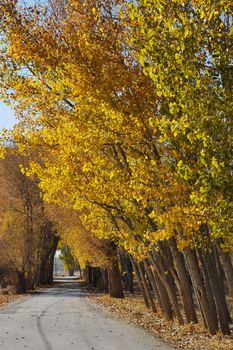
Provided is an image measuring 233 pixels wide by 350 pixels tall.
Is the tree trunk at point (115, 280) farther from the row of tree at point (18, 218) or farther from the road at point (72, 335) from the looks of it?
the road at point (72, 335)

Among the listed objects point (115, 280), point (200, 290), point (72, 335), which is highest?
point (115, 280)

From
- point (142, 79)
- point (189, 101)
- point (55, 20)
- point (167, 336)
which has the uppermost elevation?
point (55, 20)

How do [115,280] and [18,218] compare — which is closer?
[115,280]

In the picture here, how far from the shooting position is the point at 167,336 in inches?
471

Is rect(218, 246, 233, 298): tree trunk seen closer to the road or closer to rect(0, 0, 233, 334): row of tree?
rect(0, 0, 233, 334): row of tree

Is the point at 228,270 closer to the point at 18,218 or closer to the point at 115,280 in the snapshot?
the point at 115,280

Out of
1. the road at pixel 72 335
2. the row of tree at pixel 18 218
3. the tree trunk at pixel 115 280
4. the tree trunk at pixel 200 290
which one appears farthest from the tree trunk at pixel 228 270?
the row of tree at pixel 18 218

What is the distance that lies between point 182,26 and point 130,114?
278 cm

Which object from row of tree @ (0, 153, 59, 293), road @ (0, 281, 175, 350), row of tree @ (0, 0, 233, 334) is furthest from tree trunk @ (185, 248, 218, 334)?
row of tree @ (0, 153, 59, 293)

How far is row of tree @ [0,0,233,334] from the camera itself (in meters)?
7.16

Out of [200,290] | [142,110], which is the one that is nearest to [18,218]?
[200,290]

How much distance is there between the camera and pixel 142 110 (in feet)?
33.5

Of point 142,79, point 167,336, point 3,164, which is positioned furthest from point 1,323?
point 3,164

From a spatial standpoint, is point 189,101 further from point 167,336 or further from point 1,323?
point 1,323
